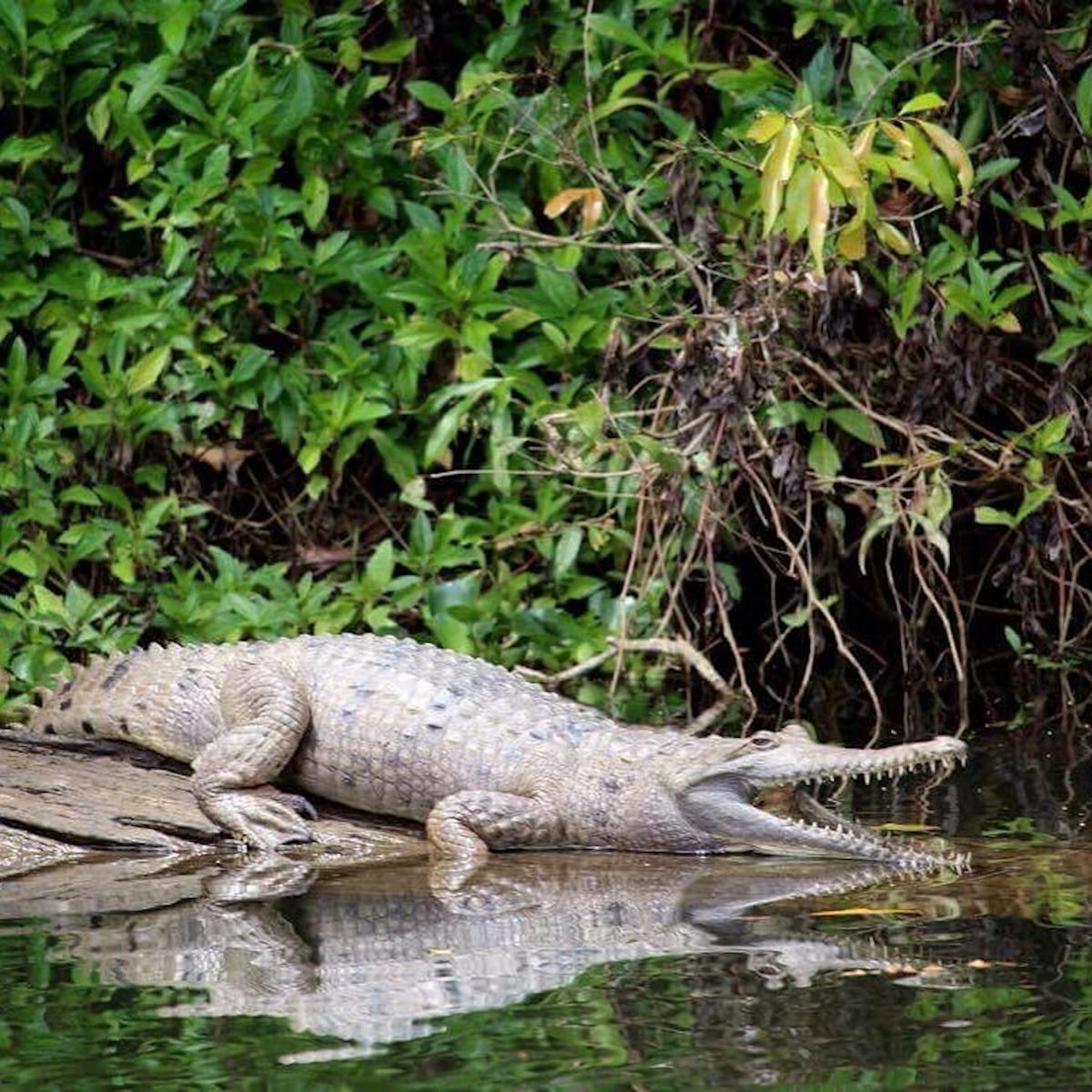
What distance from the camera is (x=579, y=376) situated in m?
8.30

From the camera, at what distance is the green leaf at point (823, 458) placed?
765cm

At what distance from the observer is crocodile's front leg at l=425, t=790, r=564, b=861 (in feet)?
19.1

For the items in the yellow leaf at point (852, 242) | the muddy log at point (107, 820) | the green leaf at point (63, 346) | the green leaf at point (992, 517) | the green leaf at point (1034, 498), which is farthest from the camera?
the green leaf at point (63, 346)

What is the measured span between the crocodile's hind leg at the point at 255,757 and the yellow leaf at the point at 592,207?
2186mm

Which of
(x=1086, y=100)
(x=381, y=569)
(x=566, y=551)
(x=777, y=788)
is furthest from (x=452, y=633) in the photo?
(x=1086, y=100)

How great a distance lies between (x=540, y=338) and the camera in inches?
331

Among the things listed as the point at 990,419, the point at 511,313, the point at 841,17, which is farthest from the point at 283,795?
the point at 841,17

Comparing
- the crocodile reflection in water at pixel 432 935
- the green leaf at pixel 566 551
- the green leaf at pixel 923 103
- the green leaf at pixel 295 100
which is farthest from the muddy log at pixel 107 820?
the green leaf at pixel 295 100

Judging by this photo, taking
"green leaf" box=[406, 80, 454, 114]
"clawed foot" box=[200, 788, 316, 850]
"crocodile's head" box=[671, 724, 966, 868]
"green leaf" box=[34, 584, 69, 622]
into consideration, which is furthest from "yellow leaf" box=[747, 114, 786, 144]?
"green leaf" box=[34, 584, 69, 622]

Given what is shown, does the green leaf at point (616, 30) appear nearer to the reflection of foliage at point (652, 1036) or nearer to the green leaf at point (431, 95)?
the green leaf at point (431, 95)

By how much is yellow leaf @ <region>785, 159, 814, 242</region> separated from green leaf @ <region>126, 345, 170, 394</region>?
3.08 metres

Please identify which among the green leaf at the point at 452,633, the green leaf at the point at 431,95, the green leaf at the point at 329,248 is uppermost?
the green leaf at the point at 431,95

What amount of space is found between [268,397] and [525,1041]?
16.6 ft

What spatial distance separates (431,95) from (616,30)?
30.7 inches
